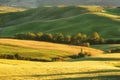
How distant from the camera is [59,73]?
43.3m

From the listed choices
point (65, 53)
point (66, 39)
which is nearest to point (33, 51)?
point (65, 53)

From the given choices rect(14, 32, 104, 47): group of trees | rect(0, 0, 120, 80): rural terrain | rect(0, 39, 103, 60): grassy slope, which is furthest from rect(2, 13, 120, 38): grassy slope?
rect(0, 39, 103, 60): grassy slope

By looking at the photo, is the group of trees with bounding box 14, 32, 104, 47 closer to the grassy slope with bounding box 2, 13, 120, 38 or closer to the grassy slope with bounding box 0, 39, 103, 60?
the grassy slope with bounding box 2, 13, 120, 38

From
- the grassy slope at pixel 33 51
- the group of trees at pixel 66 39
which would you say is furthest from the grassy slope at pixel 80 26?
the grassy slope at pixel 33 51

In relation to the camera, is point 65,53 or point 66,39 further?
point 66,39

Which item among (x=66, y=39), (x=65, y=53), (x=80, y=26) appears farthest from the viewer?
(x=80, y=26)

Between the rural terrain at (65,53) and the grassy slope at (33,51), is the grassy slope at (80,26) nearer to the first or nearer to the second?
the rural terrain at (65,53)

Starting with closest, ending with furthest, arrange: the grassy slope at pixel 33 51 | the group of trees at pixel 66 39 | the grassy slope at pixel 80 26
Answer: the grassy slope at pixel 33 51, the group of trees at pixel 66 39, the grassy slope at pixel 80 26

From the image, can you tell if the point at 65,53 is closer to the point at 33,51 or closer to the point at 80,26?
the point at 33,51

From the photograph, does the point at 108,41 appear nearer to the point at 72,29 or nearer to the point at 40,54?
the point at 72,29

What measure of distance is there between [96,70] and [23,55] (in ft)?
97.6

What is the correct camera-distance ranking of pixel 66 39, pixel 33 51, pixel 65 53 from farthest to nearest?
pixel 66 39 → pixel 65 53 → pixel 33 51

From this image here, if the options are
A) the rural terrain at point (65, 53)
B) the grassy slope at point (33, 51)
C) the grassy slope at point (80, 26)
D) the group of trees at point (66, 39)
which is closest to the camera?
the rural terrain at point (65, 53)

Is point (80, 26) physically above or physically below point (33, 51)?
above
